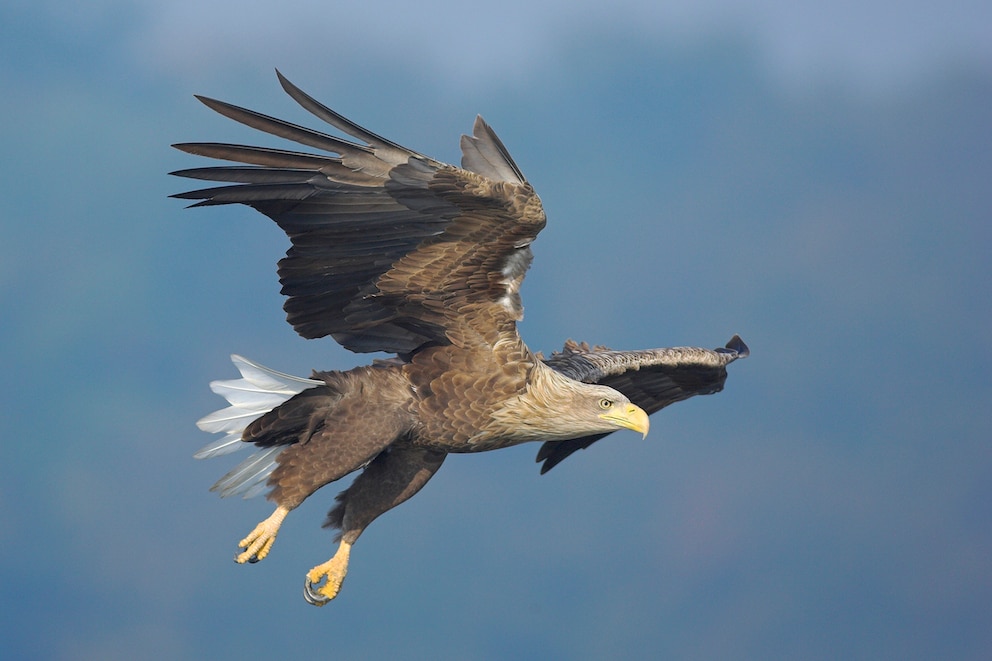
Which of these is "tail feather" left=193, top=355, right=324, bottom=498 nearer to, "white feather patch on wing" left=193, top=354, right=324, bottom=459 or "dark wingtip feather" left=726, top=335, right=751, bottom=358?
"white feather patch on wing" left=193, top=354, right=324, bottom=459

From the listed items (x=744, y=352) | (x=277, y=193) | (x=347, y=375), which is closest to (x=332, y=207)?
(x=277, y=193)

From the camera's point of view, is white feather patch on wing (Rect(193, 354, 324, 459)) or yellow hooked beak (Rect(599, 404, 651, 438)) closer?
yellow hooked beak (Rect(599, 404, 651, 438))

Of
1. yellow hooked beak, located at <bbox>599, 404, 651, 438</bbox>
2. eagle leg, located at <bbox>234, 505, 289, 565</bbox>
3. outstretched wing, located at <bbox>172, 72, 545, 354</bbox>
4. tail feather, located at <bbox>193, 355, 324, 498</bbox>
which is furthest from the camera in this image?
tail feather, located at <bbox>193, 355, 324, 498</bbox>

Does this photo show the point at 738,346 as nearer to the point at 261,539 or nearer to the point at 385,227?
the point at 385,227

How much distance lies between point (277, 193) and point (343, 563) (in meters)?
2.07

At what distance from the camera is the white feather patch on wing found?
296 inches

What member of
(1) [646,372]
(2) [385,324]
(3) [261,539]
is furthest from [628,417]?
(3) [261,539]

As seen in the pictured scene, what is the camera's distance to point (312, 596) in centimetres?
761

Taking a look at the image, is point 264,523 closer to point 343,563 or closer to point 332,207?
point 343,563

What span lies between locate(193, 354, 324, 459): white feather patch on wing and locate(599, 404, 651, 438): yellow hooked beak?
1.60m

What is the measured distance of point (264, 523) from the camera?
275 inches

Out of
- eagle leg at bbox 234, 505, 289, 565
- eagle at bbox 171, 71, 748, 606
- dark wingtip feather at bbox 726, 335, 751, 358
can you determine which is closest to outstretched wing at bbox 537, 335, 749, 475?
dark wingtip feather at bbox 726, 335, 751, 358

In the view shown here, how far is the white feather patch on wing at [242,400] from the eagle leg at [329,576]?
754mm

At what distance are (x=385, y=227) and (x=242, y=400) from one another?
1.40 metres
